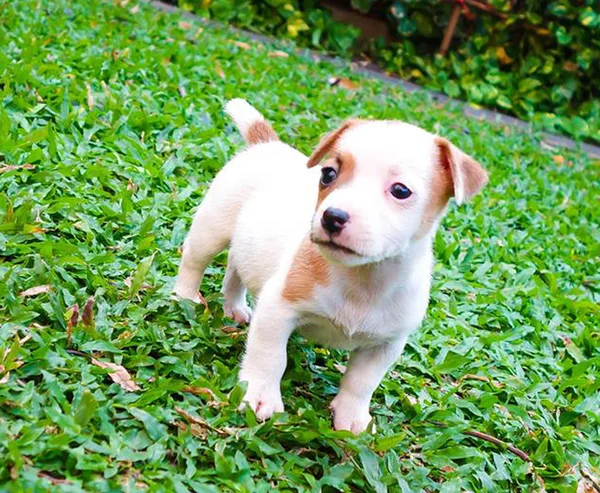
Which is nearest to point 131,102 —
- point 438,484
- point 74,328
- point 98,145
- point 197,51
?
point 98,145

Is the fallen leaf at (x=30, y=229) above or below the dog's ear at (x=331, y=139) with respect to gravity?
below

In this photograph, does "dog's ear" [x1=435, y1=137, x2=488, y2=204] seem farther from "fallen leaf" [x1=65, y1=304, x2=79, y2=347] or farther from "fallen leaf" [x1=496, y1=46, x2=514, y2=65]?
"fallen leaf" [x1=496, y1=46, x2=514, y2=65]

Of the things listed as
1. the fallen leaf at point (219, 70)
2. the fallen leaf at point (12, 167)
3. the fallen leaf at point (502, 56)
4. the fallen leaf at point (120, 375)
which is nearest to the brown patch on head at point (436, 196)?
the fallen leaf at point (120, 375)

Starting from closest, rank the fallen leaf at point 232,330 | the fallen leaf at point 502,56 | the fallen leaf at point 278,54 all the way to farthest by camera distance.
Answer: the fallen leaf at point 232,330
the fallen leaf at point 278,54
the fallen leaf at point 502,56

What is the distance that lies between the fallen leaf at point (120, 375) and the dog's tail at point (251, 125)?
1.63 metres

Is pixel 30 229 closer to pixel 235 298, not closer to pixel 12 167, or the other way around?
pixel 12 167

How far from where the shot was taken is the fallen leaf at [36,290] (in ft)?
12.5

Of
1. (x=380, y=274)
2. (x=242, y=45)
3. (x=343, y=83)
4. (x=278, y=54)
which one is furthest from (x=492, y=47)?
(x=380, y=274)

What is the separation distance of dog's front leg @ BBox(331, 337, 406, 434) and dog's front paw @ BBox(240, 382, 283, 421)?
0.30 m

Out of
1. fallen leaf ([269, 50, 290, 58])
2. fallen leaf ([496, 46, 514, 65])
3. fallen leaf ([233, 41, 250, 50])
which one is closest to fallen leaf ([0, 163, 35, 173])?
fallen leaf ([233, 41, 250, 50])

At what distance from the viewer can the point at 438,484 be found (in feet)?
12.1

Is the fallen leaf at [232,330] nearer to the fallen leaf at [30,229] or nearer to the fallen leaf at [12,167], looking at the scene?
the fallen leaf at [30,229]

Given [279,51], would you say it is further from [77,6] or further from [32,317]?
[32,317]

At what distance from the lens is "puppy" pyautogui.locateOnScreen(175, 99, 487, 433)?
3.22 meters
